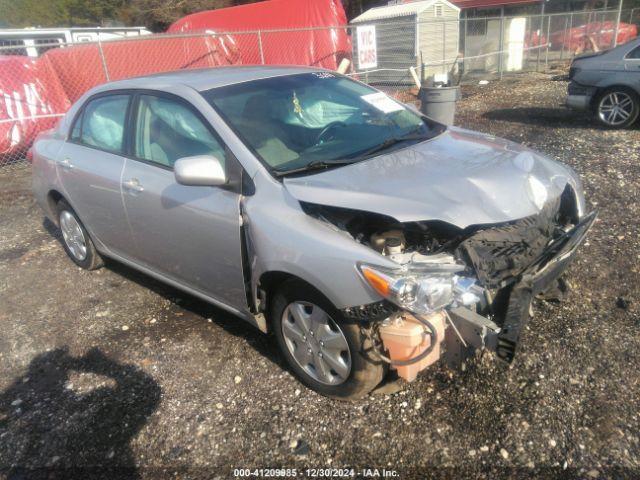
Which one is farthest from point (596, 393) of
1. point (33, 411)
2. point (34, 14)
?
point (34, 14)

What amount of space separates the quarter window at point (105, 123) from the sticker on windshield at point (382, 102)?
71.1 inches

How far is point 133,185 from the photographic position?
11.4 ft

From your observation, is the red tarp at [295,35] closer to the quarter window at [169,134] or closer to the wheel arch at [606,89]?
the wheel arch at [606,89]

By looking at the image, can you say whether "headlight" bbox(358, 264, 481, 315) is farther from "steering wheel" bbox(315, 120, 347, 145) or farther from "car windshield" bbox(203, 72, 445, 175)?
"steering wheel" bbox(315, 120, 347, 145)

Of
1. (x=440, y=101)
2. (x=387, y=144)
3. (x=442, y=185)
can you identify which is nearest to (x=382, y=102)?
(x=387, y=144)

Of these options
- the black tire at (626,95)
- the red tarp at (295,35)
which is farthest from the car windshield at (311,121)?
the red tarp at (295,35)

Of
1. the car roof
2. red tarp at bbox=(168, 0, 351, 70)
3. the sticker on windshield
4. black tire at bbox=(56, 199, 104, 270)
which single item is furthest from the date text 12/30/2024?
red tarp at bbox=(168, 0, 351, 70)

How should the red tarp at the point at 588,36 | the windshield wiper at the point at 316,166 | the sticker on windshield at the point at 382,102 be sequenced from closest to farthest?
1. the windshield wiper at the point at 316,166
2. the sticker on windshield at the point at 382,102
3. the red tarp at the point at 588,36

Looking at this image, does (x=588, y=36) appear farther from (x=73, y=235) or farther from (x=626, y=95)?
(x=73, y=235)

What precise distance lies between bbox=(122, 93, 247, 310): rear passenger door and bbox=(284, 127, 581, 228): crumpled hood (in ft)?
1.75

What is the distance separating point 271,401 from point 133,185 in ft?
5.79

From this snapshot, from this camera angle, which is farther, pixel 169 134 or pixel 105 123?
pixel 105 123

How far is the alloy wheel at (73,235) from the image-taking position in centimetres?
462

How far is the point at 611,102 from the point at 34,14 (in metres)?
53.6
